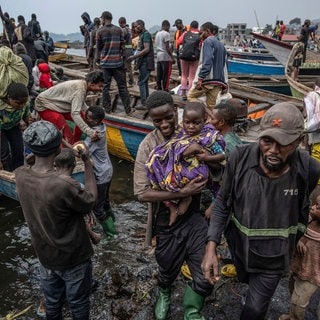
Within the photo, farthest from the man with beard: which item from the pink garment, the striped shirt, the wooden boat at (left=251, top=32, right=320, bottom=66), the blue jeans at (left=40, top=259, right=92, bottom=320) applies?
the wooden boat at (left=251, top=32, right=320, bottom=66)

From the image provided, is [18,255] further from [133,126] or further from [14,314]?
[133,126]

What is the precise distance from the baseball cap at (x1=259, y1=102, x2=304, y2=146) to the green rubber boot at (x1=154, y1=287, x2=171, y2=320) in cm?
179

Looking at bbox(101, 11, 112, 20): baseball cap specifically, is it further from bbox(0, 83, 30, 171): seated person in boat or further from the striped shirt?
bbox(0, 83, 30, 171): seated person in boat

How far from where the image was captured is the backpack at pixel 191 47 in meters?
7.66

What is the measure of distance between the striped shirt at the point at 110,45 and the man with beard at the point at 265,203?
5205 mm

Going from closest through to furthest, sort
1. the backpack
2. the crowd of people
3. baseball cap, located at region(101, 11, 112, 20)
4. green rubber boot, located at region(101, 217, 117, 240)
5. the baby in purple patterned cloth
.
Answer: the crowd of people < the baby in purple patterned cloth < green rubber boot, located at region(101, 217, 117, 240) < baseball cap, located at region(101, 11, 112, 20) < the backpack

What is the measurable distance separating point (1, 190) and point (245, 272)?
457cm

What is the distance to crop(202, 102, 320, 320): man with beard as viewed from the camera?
2.04 m

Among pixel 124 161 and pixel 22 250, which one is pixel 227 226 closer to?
pixel 22 250

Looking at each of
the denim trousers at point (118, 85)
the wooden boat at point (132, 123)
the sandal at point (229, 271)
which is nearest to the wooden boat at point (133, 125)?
the wooden boat at point (132, 123)

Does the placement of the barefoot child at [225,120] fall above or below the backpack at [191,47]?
below

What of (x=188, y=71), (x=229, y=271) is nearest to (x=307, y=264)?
(x=229, y=271)

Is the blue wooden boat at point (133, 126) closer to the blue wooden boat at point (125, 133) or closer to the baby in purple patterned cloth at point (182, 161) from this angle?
the blue wooden boat at point (125, 133)

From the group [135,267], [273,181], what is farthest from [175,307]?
[273,181]
